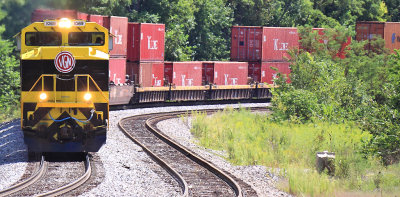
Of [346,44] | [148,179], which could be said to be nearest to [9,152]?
[148,179]

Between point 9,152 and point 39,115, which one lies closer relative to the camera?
point 39,115

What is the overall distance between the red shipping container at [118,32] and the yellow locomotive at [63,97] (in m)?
11.7

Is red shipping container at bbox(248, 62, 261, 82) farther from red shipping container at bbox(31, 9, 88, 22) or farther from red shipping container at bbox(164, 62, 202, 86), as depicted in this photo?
red shipping container at bbox(31, 9, 88, 22)

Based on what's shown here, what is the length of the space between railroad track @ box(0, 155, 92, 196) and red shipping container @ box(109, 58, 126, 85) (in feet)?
42.8

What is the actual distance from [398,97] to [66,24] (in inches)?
332

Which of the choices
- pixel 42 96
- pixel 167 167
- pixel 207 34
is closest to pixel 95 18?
pixel 42 96

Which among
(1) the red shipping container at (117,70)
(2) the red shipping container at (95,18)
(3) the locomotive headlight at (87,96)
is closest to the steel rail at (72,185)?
(3) the locomotive headlight at (87,96)

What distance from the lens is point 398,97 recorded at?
1520cm

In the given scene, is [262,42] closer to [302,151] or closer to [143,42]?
[143,42]

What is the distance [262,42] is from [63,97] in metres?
22.4

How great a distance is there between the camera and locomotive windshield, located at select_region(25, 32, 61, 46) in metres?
14.8

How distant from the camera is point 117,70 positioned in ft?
89.1

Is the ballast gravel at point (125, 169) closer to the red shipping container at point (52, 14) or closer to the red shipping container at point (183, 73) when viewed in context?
the red shipping container at point (52, 14)

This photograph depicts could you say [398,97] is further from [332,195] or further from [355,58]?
[355,58]
